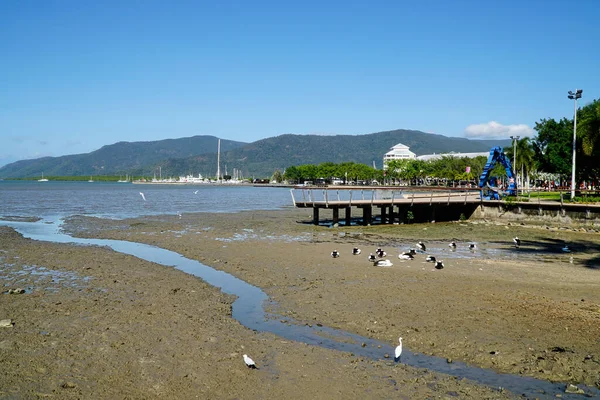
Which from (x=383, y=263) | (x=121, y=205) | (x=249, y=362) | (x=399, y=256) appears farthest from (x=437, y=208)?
(x=121, y=205)

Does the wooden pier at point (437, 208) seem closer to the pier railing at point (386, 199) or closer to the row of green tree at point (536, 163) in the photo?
the pier railing at point (386, 199)

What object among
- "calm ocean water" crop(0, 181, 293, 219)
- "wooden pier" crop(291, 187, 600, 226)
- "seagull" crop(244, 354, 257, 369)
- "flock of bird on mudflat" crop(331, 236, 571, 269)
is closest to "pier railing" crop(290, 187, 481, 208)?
"wooden pier" crop(291, 187, 600, 226)

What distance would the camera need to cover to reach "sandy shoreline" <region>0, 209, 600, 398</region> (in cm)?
894

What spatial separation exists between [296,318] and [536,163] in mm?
63881

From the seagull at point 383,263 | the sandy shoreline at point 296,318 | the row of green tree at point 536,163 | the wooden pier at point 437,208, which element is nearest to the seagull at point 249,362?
the sandy shoreline at point 296,318

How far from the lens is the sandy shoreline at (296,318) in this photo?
894 cm

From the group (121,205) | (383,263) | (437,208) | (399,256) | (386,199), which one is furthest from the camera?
(121,205)

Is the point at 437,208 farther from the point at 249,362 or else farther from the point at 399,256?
the point at 249,362

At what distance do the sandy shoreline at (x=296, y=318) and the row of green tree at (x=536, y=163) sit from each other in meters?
26.9

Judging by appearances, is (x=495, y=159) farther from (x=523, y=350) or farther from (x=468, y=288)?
(x=523, y=350)

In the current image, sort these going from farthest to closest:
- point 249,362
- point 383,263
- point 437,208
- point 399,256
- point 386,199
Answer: point 386,199, point 437,208, point 399,256, point 383,263, point 249,362

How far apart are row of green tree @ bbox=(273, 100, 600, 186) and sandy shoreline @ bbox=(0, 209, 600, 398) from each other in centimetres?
2688

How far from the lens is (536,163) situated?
6812cm

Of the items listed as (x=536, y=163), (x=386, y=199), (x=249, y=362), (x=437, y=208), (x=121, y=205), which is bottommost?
(x=249, y=362)
